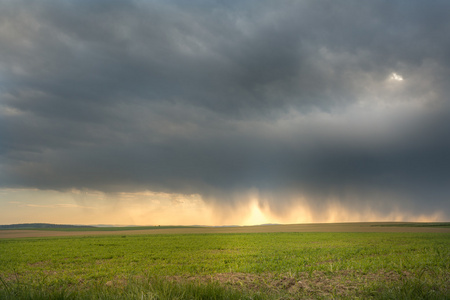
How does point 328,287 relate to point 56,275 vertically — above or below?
above

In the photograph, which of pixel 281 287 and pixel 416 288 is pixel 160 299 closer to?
pixel 281 287

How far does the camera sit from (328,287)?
11.8 metres

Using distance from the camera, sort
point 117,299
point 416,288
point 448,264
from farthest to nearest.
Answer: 1. point 448,264
2. point 416,288
3. point 117,299

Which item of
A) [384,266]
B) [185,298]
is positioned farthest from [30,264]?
[384,266]

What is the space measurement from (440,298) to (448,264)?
1034 cm

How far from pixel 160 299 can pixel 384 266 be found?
590 inches

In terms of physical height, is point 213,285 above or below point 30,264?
above

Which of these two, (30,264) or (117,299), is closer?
(117,299)

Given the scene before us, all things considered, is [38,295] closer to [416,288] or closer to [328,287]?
[328,287]

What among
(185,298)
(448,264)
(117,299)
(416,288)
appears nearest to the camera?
(117,299)

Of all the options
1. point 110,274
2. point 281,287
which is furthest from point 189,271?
point 281,287

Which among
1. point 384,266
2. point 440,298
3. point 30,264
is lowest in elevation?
point 30,264

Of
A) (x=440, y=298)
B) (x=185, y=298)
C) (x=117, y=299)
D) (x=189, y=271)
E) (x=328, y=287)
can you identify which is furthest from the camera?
(x=189, y=271)

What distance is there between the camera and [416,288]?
9.13m
